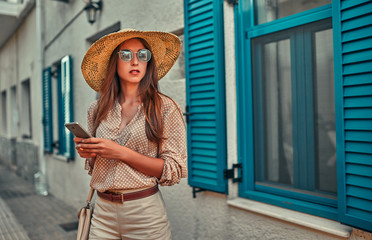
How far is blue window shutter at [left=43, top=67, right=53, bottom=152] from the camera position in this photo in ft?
23.5

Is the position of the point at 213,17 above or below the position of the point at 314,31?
above

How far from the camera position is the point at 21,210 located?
6074mm

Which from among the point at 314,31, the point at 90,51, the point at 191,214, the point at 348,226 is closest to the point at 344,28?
the point at 314,31

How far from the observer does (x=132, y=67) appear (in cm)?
186

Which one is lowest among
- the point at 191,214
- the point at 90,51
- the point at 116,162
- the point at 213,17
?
the point at 191,214

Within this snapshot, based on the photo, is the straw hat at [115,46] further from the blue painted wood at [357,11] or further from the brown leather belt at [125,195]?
the blue painted wood at [357,11]

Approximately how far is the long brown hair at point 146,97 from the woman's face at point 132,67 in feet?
0.14

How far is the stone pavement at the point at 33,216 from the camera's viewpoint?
15.4ft

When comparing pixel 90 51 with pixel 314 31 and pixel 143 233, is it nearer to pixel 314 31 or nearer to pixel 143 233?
pixel 143 233

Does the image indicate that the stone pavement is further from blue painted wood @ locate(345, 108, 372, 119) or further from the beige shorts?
blue painted wood @ locate(345, 108, 372, 119)

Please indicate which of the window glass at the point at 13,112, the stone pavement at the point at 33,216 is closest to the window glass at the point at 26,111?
the window glass at the point at 13,112

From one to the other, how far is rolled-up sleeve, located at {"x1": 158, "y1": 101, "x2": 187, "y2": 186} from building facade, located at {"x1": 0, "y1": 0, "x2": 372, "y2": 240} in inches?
33.5

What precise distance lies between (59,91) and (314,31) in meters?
5.18

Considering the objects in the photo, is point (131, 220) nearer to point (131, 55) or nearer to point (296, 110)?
point (131, 55)
